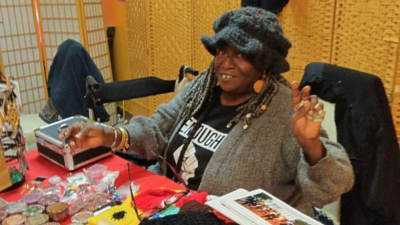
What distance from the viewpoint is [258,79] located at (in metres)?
1.44

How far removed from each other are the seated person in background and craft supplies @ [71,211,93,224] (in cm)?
32

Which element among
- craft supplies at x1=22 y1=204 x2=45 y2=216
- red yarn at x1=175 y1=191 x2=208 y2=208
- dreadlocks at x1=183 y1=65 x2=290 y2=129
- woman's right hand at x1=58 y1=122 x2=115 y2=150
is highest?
dreadlocks at x1=183 y1=65 x2=290 y2=129

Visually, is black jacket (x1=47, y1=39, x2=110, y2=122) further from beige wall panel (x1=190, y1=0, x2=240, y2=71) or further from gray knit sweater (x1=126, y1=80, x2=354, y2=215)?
gray knit sweater (x1=126, y1=80, x2=354, y2=215)

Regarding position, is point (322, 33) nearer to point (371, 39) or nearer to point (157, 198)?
point (371, 39)

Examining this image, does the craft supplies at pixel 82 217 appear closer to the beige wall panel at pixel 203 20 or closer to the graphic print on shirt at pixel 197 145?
the graphic print on shirt at pixel 197 145

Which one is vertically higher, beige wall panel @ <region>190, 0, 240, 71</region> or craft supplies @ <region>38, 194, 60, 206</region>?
beige wall panel @ <region>190, 0, 240, 71</region>

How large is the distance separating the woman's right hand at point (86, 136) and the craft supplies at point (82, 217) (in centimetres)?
31

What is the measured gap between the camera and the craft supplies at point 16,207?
1.11 m

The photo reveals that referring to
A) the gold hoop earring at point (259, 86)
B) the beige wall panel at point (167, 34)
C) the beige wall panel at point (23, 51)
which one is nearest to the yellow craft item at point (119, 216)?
the gold hoop earring at point (259, 86)

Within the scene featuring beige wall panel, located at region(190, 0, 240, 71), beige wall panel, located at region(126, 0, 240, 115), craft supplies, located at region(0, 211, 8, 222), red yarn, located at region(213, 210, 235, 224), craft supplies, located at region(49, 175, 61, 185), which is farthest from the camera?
beige wall panel, located at region(126, 0, 240, 115)

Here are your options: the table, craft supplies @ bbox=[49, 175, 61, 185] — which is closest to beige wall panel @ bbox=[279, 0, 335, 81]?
the table

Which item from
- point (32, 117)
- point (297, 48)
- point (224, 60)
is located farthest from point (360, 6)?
point (32, 117)

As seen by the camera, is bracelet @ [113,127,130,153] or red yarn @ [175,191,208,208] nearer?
red yarn @ [175,191,208,208]

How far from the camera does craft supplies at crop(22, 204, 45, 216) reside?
1103 mm
